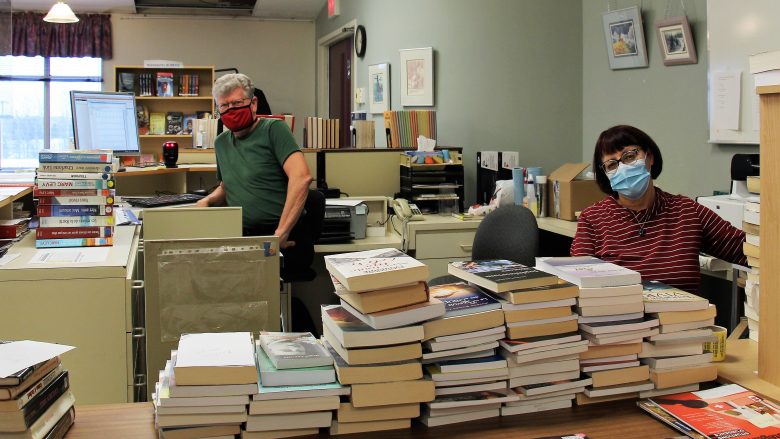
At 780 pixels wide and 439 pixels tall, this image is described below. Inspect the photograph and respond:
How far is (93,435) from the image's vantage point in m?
1.42

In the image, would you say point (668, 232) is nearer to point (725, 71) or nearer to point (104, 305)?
point (725, 71)

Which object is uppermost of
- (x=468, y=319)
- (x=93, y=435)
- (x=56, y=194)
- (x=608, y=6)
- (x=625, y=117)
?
(x=608, y=6)

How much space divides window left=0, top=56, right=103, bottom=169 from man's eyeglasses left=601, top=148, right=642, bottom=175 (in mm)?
8885

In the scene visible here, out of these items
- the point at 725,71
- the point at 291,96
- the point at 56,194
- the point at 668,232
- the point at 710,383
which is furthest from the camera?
the point at 291,96

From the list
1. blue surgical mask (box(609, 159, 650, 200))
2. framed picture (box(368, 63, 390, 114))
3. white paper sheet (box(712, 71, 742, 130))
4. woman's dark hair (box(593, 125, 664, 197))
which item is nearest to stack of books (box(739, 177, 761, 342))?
blue surgical mask (box(609, 159, 650, 200))

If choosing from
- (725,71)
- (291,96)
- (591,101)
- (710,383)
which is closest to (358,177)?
(591,101)

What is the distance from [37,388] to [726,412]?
1.23 m

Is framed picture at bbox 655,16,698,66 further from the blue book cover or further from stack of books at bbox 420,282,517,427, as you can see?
stack of books at bbox 420,282,517,427

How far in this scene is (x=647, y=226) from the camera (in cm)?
247

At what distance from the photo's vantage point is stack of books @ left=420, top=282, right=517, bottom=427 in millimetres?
1398

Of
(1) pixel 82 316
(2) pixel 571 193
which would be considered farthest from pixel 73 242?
(2) pixel 571 193

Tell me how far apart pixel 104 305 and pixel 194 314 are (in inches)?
11.6

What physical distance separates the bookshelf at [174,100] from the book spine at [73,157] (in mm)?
Answer: 6045

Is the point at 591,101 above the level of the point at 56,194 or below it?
above
